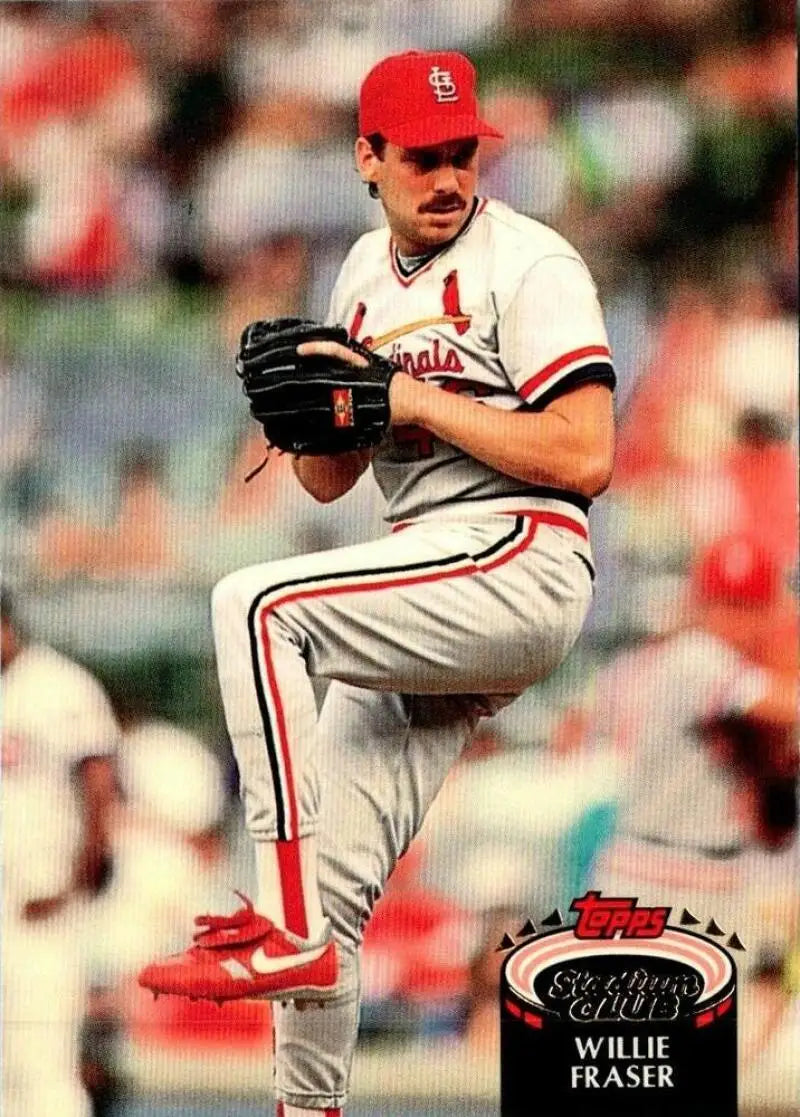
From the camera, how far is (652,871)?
2656 mm

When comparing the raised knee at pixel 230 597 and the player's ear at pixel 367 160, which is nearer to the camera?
the raised knee at pixel 230 597

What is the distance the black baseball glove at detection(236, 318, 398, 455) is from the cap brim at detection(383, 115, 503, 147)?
0.31 meters

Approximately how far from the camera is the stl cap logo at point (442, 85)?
2.51 m

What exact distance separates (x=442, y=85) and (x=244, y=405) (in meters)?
0.58

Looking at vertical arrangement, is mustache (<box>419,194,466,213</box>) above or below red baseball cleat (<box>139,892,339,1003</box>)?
above

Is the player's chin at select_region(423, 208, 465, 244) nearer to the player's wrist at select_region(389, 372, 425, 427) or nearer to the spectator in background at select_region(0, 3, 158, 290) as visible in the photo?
the player's wrist at select_region(389, 372, 425, 427)

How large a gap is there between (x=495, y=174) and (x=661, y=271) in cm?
31

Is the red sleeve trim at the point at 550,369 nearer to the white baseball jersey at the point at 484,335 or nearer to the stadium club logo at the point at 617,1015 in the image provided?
the white baseball jersey at the point at 484,335

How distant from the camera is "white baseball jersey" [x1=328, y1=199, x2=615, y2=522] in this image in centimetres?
243

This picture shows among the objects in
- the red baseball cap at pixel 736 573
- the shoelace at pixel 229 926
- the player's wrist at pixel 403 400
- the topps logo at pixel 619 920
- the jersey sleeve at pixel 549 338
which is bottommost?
the topps logo at pixel 619 920

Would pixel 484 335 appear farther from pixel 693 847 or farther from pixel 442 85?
pixel 693 847

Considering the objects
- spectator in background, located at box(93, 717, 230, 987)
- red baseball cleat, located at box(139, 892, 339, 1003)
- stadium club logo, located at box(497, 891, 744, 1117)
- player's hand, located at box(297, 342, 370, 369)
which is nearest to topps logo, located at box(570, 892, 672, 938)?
stadium club logo, located at box(497, 891, 744, 1117)

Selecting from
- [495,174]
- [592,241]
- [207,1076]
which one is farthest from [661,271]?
[207,1076]

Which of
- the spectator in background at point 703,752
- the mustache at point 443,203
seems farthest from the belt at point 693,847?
the mustache at point 443,203
